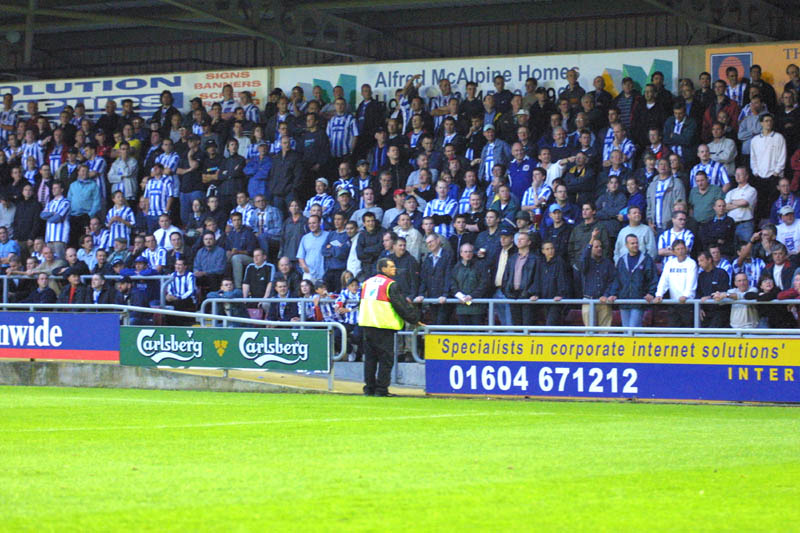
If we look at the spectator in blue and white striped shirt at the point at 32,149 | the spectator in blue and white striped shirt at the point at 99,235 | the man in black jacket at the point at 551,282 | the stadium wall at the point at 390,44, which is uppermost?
the stadium wall at the point at 390,44

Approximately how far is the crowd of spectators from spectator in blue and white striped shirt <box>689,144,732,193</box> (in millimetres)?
26

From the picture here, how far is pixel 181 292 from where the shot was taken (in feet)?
74.2

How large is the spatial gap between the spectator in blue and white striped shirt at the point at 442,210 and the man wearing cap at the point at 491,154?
35.5 inches

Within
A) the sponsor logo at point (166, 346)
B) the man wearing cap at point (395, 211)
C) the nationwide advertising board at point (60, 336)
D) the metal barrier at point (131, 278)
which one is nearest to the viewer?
the sponsor logo at point (166, 346)

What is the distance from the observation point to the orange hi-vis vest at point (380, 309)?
1755cm

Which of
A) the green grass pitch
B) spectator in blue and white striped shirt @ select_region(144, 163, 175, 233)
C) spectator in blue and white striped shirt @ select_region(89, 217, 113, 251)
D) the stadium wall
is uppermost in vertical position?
the stadium wall

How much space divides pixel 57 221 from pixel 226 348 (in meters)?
8.00

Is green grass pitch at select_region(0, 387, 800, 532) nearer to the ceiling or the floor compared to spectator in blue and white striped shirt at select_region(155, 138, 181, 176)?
nearer to the floor

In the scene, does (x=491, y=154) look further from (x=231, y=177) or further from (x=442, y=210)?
(x=231, y=177)

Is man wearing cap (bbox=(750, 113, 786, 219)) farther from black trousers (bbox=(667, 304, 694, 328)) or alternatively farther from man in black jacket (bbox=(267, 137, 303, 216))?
man in black jacket (bbox=(267, 137, 303, 216))

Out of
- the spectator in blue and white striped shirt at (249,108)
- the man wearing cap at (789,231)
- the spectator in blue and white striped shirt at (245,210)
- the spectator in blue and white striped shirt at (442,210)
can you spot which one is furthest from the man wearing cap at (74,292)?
the man wearing cap at (789,231)

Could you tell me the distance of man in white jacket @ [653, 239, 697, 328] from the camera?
60.3 feet

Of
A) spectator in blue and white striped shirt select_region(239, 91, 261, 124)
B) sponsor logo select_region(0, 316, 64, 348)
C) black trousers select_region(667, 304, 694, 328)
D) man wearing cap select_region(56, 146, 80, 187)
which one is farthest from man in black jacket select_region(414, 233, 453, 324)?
man wearing cap select_region(56, 146, 80, 187)

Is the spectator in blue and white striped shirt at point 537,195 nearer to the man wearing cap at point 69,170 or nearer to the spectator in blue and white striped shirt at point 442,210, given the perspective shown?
the spectator in blue and white striped shirt at point 442,210
